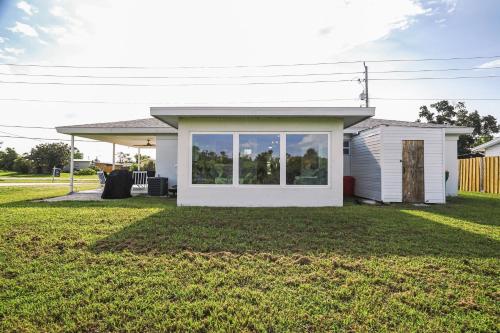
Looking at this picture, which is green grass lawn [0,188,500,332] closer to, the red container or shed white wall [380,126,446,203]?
shed white wall [380,126,446,203]

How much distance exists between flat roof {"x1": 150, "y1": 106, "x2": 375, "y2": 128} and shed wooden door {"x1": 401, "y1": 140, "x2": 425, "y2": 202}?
2622 millimetres

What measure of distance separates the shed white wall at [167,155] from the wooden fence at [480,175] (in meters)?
14.2

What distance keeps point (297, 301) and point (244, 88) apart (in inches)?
1152

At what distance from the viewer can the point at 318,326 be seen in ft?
8.16

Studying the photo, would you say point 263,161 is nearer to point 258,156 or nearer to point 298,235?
point 258,156

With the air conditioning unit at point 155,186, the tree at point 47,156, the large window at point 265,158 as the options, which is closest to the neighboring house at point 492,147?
the large window at point 265,158

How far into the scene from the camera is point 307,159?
8906mm

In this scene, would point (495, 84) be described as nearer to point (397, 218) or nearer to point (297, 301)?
point (397, 218)

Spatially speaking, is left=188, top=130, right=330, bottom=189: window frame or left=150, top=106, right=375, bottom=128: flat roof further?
left=188, top=130, right=330, bottom=189: window frame

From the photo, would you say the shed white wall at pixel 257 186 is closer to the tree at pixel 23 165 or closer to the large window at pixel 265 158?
the large window at pixel 265 158

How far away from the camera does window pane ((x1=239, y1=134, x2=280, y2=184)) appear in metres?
8.91

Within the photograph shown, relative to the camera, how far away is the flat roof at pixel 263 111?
827 centimetres

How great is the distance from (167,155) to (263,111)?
619cm

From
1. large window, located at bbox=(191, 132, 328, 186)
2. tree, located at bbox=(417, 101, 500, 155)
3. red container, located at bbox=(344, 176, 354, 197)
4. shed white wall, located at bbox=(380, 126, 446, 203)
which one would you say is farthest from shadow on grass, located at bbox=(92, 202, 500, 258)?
tree, located at bbox=(417, 101, 500, 155)
